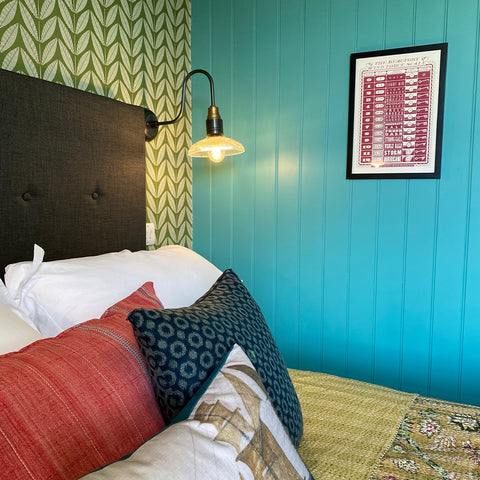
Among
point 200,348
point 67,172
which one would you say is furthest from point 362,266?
point 200,348

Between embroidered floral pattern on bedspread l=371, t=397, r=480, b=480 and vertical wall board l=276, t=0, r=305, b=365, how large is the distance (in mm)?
982

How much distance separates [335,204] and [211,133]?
69 centimetres

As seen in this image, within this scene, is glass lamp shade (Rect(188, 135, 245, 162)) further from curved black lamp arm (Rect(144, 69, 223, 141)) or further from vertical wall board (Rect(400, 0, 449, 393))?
vertical wall board (Rect(400, 0, 449, 393))

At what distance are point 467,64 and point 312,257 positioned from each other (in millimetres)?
1063

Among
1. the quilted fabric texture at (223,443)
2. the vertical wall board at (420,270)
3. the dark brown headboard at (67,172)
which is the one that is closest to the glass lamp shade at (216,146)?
the dark brown headboard at (67,172)

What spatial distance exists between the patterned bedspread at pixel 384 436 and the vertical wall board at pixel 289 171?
0.81 metres

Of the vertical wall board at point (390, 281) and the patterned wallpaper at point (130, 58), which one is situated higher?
the patterned wallpaper at point (130, 58)

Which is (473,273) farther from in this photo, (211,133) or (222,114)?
(222,114)

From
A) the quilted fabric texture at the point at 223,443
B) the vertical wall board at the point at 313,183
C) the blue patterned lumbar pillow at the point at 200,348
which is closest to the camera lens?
the quilted fabric texture at the point at 223,443

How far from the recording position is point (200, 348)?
2.48 feet

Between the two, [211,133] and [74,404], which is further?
[211,133]

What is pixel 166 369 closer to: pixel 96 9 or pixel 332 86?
pixel 96 9

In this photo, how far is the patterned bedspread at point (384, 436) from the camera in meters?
0.93

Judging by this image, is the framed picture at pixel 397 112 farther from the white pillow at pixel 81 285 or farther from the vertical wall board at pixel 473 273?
the white pillow at pixel 81 285
